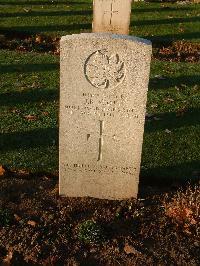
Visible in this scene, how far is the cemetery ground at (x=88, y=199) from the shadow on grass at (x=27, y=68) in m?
0.02

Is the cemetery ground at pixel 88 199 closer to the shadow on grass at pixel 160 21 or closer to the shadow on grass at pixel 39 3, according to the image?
the shadow on grass at pixel 160 21

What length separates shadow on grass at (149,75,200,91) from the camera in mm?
9477

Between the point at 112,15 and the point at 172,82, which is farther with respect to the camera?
the point at 112,15

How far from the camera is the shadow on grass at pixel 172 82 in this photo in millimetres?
9477

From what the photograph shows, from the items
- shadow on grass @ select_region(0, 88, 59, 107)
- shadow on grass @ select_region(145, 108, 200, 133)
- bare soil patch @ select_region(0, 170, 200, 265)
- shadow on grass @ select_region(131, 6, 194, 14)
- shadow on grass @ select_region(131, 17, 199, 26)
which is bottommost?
bare soil patch @ select_region(0, 170, 200, 265)

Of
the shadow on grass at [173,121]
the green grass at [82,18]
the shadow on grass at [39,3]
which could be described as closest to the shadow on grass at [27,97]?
the shadow on grass at [173,121]

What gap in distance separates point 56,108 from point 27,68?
2.40 m

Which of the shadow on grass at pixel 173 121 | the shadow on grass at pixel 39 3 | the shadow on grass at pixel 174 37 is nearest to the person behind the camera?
the shadow on grass at pixel 173 121

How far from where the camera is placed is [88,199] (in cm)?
572

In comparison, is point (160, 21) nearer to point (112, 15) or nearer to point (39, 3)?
point (112, 15)

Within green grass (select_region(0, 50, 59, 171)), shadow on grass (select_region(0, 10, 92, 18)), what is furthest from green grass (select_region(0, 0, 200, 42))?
green grass (select_region(0, 50, 59, 171))

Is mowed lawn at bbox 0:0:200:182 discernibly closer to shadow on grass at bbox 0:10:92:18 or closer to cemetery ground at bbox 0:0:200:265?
cemetery ground at bbox 0:0:200:265

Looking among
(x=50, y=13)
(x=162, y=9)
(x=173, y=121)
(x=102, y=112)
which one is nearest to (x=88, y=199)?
(x=102, y=112)

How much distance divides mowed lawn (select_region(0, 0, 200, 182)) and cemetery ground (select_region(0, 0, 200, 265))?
16mm
